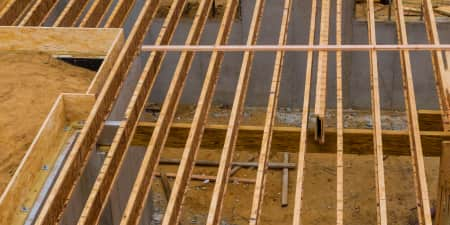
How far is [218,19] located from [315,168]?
366 cm

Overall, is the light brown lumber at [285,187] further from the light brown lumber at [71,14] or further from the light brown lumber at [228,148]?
the light brown lumber at [71,14]

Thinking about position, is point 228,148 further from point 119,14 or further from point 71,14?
point 71,14

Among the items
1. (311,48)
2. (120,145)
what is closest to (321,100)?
(311,48)

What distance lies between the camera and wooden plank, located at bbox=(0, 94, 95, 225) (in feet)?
18.8

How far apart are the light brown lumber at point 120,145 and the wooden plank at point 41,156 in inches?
19.1

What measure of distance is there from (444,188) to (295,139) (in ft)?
5.55

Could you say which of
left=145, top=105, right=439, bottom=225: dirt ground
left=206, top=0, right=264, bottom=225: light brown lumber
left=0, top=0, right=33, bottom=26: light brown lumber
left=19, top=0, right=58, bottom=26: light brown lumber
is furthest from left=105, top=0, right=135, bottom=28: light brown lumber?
left=145, top=105, right=439, bottom=225: dirt ground

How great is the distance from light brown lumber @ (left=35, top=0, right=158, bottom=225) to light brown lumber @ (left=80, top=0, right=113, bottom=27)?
788mm

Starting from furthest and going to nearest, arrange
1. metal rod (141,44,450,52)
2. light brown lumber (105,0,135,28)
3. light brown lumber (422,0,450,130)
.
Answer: light brown lumber (105,0,135,28) → metal rod (141,44,450,52) → light brown lumber (422,0,450,130)

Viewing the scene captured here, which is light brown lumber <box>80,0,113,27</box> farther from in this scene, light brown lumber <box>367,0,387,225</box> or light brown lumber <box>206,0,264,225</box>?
light brown lumber <box>367,0,387,225</box>

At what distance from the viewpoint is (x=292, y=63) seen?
12.9 m

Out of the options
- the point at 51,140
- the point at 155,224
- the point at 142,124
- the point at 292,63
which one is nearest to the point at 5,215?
the point at 51,140

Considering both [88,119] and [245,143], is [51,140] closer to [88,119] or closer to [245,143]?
A: [88,119]

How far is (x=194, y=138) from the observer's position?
6.91 metres
